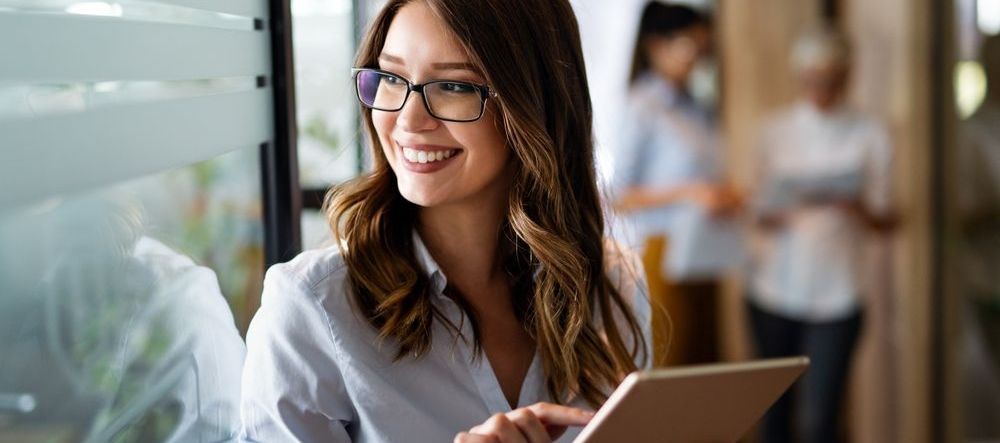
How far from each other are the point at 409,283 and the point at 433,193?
0.11 metres

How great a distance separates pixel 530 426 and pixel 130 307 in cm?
41

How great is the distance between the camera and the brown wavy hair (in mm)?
1345

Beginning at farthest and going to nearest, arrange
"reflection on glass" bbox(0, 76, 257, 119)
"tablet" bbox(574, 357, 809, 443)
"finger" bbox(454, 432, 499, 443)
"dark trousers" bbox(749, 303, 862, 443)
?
"dark trousers" bbox(749, 303, 862, 443) → "finger" bbox(454, 432, 499, 443) → "tablet" bbox(574, 357, 809, 443) → "reflection on glass" bbox(0, 76, 257, 119)

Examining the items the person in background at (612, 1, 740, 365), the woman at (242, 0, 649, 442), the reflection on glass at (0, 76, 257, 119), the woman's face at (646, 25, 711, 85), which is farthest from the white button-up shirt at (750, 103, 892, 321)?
the reflection on glass at (0, 76, 257, 119)

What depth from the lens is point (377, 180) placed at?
1.44 m

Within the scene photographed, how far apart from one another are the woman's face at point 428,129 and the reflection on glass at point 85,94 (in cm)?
21

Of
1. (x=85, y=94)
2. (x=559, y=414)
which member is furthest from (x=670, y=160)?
(x=85, y=94)

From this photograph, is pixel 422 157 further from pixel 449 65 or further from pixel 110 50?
pixel 110 50

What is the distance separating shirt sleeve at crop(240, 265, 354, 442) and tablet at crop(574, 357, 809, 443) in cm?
31

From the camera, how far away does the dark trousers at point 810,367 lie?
3828 mm

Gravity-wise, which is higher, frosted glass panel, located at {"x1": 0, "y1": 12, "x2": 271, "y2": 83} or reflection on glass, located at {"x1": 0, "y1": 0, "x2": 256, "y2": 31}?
reflection on glass, located at {"x1": 0, "y1": 0, "x2": 256, "y2": 31}

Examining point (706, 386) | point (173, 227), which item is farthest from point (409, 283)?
point (706, 386)

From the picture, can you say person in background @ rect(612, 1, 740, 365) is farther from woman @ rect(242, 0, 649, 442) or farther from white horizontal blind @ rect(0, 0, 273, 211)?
white horizontal blind @ rect(0, 0, 273, 211)

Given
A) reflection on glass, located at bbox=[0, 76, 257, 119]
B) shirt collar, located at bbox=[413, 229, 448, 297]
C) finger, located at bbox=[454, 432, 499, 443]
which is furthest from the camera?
shirt collar, located at bbox=[413, 229, 448, 297]
